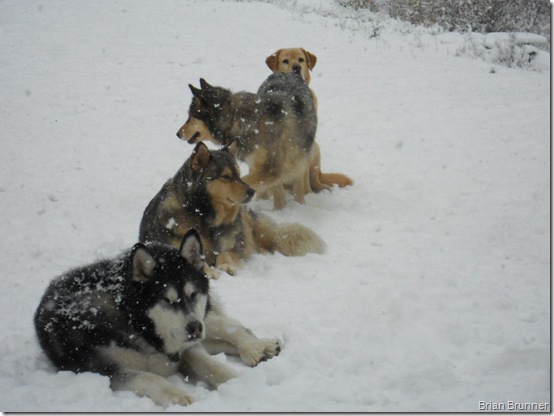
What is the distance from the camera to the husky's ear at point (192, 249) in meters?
4.10

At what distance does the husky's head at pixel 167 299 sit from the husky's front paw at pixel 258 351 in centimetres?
54

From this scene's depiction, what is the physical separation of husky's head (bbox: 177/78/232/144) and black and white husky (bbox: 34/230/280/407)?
403 centimetres

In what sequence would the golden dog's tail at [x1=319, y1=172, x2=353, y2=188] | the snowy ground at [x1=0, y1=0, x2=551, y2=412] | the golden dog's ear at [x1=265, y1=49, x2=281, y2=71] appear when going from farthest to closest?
1. the golden dog's ear at [x1=265, y1=49, x2=281, y2=71]
2. the golden dog's tail at [x1=319, y1=172, x2=353, y2=188]
3. the snowy ground at [x1=0, y1=0, x2=551, y2=412]

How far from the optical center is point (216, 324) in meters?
4.54

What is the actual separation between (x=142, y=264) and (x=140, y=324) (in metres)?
0.49

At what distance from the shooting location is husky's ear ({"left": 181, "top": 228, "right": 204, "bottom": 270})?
410 centimetres

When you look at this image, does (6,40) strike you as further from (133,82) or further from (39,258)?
(39,258)

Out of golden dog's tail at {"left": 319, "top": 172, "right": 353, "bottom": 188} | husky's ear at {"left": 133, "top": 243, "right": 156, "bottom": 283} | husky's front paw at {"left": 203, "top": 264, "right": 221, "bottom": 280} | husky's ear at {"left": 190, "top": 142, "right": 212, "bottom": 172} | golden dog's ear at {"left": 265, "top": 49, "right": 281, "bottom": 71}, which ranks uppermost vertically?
golden dog's ear at {"left": 265, "top": 49, "right": 281, "bottom": 71}

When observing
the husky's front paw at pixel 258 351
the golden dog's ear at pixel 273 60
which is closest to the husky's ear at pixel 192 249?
the husky's front paw at pixel 258 351

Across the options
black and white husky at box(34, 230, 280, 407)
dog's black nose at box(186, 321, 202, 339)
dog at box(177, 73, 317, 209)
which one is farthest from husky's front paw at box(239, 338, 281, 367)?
dog at box(177, 73, 317, 209)

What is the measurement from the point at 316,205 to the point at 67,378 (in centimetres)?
537

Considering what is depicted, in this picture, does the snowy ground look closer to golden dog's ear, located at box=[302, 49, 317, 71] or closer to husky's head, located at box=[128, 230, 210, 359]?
husky's head, located at box=[128, 230, 210, 359]

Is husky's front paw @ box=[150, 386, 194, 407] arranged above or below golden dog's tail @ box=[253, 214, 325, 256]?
below

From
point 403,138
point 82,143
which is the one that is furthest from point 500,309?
point 82,143
